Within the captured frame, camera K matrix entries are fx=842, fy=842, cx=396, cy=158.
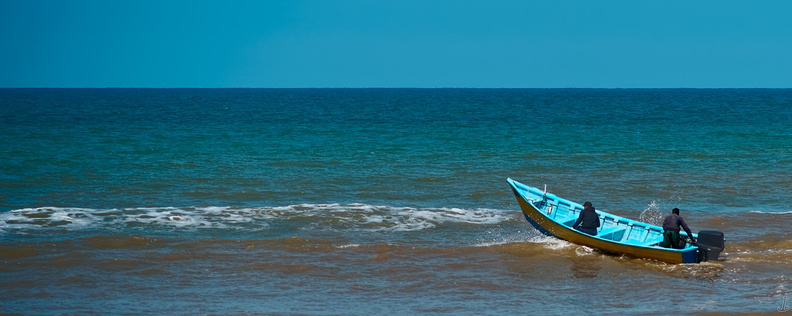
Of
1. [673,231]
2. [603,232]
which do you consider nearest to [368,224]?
[603,232]

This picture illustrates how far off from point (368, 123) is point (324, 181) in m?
28.1

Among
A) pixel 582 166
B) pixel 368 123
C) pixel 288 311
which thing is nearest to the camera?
pixel 288 311

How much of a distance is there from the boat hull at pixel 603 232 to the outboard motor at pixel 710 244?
0.20m

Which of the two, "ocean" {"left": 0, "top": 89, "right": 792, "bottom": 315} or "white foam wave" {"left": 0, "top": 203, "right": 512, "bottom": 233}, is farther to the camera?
"white foam wave" {"left": 0, "top": 203, "right": 512, "bottom": 233}

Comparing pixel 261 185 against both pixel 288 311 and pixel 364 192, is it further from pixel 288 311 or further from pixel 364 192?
pixel 288 311

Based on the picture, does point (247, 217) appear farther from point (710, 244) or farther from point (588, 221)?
point (710, 244)

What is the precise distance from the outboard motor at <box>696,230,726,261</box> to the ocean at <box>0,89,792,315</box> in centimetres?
26

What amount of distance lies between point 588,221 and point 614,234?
3.60ft

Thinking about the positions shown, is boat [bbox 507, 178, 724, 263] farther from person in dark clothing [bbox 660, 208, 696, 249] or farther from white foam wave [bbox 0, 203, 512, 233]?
white foam wave [bbox 0, 203, 512, 233]

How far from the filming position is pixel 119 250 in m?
19.2

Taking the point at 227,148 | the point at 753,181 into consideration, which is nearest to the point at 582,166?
the point at 753,181

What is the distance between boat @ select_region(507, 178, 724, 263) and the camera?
1756 cm

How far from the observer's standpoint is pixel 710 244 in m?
17.5

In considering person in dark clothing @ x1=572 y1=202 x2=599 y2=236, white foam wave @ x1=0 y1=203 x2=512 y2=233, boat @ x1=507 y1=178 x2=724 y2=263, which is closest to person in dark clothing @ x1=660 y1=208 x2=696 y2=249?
boat @ x1=507 y1=178 x2=724 y2=263
